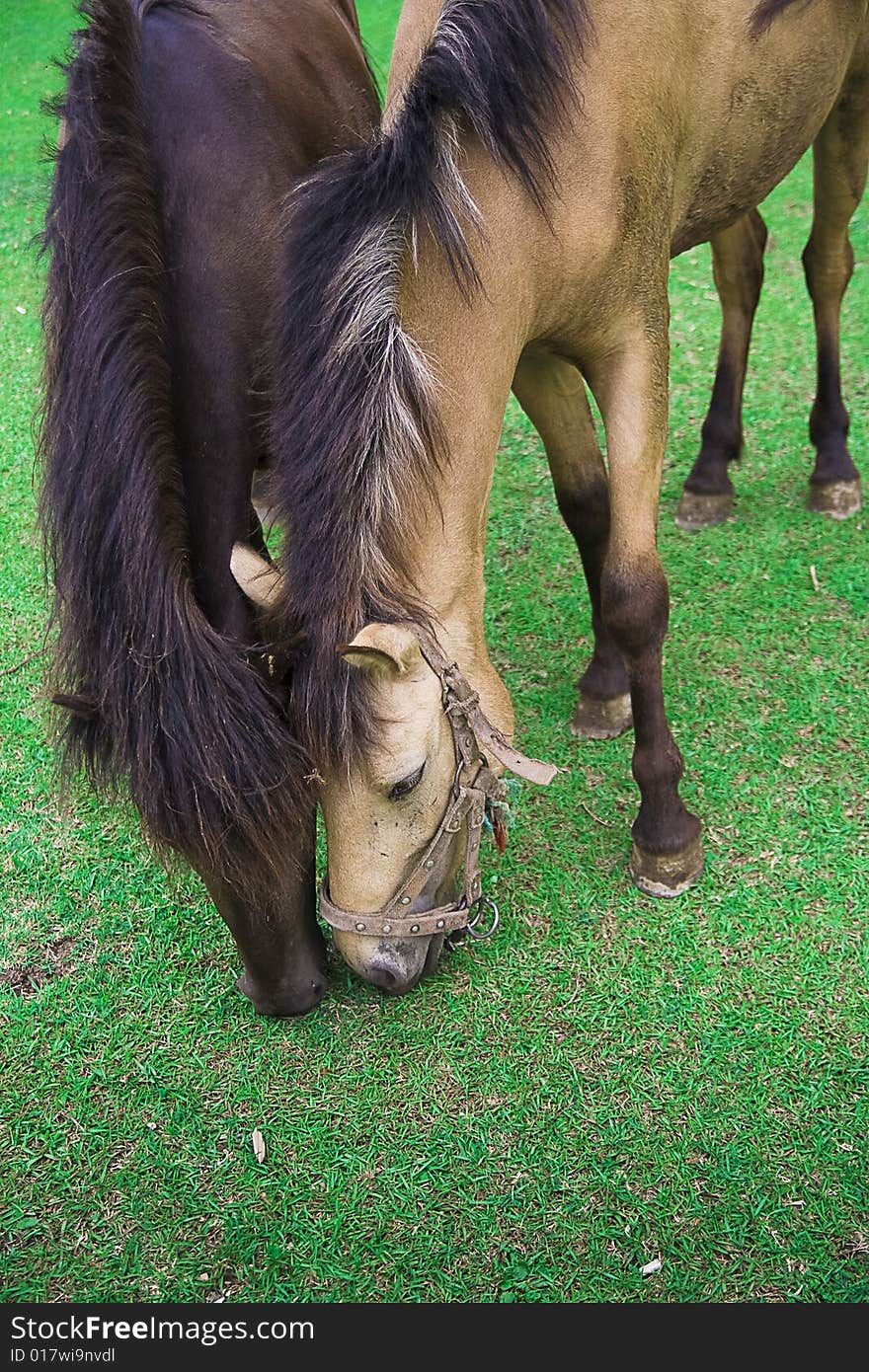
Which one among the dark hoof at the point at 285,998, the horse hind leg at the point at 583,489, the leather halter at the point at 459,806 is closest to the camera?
the leather halter at the point at 459,806

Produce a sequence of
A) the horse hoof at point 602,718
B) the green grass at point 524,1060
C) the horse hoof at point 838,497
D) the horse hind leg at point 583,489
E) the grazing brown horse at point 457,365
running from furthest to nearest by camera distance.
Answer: the horse hoof at point 838,497 → the horse hoof at point 602,718 → the horse hind leg at point 583,489 → the green grass at point 524,1060 → the grazing brown horse at point 457,365

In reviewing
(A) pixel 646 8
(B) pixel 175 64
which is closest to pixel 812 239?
(A) pixel 646 8

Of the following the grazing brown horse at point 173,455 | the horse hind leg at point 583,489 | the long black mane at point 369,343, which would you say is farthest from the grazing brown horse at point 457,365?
the horse hind leg at point 583,489

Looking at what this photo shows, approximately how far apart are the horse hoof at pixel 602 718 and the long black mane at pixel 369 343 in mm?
1380

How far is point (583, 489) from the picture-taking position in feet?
10.6

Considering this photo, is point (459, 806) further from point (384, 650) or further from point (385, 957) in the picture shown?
point (384, 650)

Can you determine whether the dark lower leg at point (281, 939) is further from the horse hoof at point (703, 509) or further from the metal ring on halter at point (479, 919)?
the horse hoof at point (703, 509)

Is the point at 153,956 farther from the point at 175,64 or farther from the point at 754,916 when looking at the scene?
the point at 175,64

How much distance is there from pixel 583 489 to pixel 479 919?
48.7 inches

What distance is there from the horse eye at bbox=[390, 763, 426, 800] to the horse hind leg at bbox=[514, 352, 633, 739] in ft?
3.39

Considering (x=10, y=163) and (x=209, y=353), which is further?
(x=10, y=163)

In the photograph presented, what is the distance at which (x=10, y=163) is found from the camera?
8344mm

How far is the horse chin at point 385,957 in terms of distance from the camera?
2.36 m

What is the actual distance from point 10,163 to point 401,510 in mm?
7765
